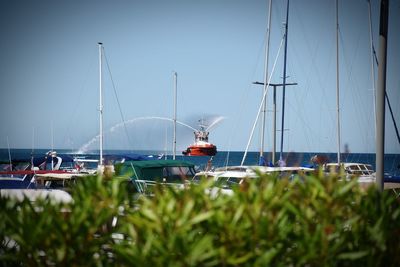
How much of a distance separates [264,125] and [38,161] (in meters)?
17.4

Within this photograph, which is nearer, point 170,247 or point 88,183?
point 170,247

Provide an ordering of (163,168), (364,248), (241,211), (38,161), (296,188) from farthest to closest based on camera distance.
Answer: (38,161)
(163,168)
(296,188)
(364,248)
(241,211)

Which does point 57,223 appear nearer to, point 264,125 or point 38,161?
point 264,125

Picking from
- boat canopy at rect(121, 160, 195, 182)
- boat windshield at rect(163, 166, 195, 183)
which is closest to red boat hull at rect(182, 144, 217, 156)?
boat canopy at rect(121, 160, 195, 182)

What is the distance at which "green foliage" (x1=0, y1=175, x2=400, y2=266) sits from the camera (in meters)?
4.46

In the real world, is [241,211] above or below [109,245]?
above

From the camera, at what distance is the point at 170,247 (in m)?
4.28

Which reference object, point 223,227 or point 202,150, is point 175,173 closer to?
point 223,227

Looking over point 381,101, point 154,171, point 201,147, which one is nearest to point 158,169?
point 154,171

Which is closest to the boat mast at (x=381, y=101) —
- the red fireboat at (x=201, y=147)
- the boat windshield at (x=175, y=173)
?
the boat windshield at (x=175, y=173)

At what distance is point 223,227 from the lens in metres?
4.63

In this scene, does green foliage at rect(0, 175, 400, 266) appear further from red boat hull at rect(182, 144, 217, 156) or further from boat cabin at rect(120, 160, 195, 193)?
red boat hull at rect(182, 144, 217, 156)

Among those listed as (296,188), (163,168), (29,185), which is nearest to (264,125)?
(163,168)

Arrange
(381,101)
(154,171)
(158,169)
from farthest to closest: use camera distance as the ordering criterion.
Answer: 1. (158,169)
2. (154,171)
3. (381,101)
